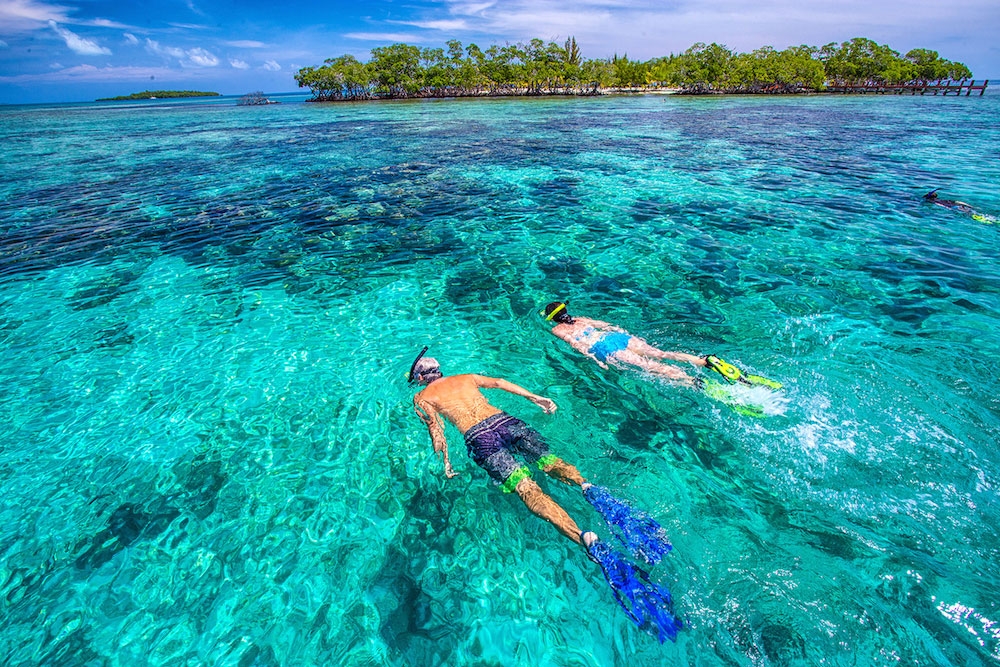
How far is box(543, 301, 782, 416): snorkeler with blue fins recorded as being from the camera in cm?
681

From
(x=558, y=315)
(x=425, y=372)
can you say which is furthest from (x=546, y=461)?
(x=558, y=315)

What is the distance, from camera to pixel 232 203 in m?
18.5

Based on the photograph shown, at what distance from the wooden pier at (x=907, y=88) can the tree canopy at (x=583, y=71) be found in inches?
43.1

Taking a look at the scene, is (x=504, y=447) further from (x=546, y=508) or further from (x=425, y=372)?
(x=425, y=372)

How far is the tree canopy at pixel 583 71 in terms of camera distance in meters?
84.0

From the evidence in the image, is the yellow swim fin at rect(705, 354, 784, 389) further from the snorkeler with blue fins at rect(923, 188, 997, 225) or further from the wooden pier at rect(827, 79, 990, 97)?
the wooden pier at rect(827, 79, 990, 97)

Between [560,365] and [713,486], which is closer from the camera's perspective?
[713,486]

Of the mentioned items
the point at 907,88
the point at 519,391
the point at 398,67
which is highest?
the point at 398,67

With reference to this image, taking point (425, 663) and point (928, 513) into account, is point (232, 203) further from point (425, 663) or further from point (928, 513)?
point (928, 513)

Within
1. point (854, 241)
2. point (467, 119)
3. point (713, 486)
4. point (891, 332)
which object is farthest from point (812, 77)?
point (713, 486)

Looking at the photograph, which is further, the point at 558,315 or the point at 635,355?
the point at 558,315

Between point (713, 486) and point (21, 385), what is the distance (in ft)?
38.8

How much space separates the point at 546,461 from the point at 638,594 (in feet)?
5.87

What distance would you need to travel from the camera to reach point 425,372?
284 inches
